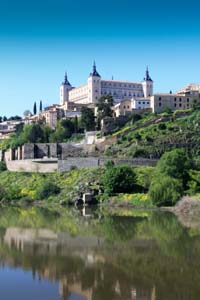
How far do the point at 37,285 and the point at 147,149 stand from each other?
139 ft

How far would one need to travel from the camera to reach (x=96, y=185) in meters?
52.4

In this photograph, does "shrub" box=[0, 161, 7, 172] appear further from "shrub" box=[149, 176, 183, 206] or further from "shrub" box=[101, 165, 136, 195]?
"shrub" box=[149, 176, 183, 206]

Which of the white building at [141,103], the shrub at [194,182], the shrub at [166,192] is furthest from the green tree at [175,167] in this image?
the white building at [141,103]

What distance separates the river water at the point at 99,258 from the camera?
58.9 ft

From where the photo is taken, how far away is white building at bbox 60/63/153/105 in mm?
104500

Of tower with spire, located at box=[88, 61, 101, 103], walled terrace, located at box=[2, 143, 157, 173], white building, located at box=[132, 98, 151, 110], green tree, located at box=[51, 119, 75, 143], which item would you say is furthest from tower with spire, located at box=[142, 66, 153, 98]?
walled terrace, located at box=[2, 143, 157, 173]

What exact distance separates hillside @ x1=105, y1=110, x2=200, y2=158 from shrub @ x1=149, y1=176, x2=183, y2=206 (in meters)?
13.0

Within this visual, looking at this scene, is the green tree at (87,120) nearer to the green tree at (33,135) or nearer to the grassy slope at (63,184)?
the green tree at (33,135)

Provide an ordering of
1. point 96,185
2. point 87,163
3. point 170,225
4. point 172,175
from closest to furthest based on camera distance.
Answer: point 170,225 < point 172,175 < point 96,185 < point 87,163

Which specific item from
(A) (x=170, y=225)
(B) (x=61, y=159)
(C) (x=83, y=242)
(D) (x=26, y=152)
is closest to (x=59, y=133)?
(D) (x=26, y=152)

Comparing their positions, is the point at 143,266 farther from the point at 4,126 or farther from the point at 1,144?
the point at 4,126

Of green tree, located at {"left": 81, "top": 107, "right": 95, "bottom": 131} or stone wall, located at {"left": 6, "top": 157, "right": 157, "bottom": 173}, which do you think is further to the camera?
green tree, located at {"left": 81, "top": 107, "right": 95, "bottom": 131}

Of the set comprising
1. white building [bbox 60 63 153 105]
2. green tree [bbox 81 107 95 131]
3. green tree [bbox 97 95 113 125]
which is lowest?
green tree [bbox 81 107 95 131]

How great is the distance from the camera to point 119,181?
166 ft
